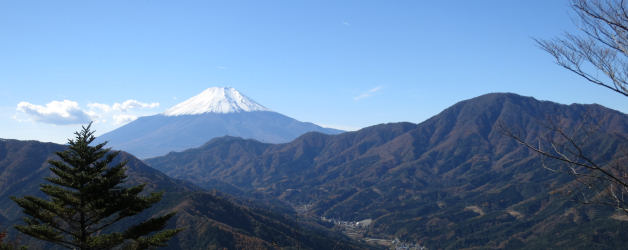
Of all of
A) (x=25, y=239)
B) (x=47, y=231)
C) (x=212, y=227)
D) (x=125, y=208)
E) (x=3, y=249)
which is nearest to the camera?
(x=3, y=249)

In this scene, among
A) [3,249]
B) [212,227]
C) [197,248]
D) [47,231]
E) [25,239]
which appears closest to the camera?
[3,249]

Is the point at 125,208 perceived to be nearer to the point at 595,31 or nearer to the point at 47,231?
the point at 47,231

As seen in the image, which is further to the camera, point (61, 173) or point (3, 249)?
Answer: point (61, 173)

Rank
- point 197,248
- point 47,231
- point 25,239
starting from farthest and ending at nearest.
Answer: point 197,248
point 25,239
point 47,231

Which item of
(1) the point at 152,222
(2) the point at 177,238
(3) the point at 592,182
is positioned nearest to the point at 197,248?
(2) the point at 177,238

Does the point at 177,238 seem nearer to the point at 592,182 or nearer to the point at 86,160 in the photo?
the point at 86,160

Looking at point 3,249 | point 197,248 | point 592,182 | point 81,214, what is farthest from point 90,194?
point 197,248

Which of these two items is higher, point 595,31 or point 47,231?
point 595,31

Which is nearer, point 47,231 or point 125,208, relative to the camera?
point 47,231

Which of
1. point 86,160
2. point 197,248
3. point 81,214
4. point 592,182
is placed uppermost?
point 86,160
